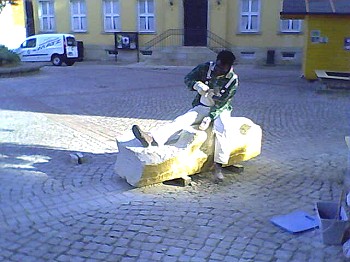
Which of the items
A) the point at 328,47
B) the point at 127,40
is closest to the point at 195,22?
the point at 127,40

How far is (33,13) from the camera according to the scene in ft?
94.0

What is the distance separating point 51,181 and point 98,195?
827 millimetres

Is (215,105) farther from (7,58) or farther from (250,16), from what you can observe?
(250,16)

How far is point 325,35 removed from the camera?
14773 mm

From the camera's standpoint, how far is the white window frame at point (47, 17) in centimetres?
2739

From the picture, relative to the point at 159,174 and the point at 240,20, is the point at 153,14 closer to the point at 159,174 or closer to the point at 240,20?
the point at 240,20

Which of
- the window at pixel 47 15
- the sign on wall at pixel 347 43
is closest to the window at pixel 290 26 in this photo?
the sign on wall at pixel 347 43

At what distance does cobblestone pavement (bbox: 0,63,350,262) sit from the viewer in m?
3.88

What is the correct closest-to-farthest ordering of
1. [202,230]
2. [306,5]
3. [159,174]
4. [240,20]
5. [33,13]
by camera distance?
1. [202,230]
2. [159,174]
3. [306,5]
4. [240,20]
5. [33,13]

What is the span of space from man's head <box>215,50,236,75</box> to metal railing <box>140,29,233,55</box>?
742 inches

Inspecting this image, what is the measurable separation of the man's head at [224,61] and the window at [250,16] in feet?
63.3

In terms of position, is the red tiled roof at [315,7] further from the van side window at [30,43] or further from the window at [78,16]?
the window at [78,16]

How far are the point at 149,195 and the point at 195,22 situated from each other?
20908mm

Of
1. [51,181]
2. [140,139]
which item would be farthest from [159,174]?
[51,181]
